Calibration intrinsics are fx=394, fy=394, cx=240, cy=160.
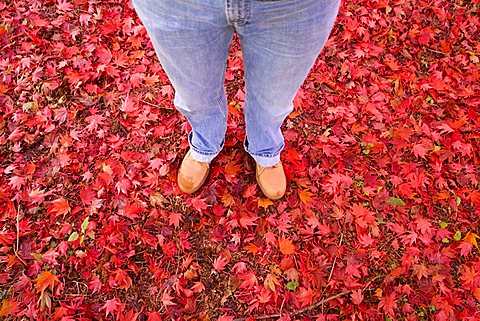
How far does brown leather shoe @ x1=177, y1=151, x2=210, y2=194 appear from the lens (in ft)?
7.16

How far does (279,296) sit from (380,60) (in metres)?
1.78

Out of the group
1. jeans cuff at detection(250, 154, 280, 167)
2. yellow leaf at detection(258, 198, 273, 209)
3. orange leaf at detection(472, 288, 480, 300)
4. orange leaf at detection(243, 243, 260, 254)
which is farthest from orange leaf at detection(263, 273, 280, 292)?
orange leaf at detection(472, 288, 480, 300)

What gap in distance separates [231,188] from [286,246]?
0.45 m

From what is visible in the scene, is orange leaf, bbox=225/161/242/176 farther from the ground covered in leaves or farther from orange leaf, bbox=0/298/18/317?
orange leaf, bbox=0/298/18/317

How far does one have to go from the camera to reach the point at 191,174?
7.18 ft

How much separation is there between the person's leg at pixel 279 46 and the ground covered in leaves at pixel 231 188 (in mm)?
826

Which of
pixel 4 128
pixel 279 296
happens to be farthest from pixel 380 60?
pixel 4 128

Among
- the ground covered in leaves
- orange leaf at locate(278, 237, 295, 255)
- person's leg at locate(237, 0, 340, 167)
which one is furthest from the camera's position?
orange leaf at locate(278, 237, 295, 255)

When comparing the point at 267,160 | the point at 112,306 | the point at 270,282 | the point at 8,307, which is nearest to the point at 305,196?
the point at 267,160

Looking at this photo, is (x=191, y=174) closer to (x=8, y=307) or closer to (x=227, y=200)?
(x=227, y=200)

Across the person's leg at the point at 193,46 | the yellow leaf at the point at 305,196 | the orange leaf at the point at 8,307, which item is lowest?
the orange leaf at the point at 8,307

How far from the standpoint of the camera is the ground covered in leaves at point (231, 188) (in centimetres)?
204

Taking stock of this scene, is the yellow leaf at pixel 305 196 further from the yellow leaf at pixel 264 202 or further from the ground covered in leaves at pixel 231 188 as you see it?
the yellow leaf at pixel 264 202

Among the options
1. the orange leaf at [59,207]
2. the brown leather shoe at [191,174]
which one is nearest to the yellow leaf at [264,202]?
the brown leather shoe at [191,174]
